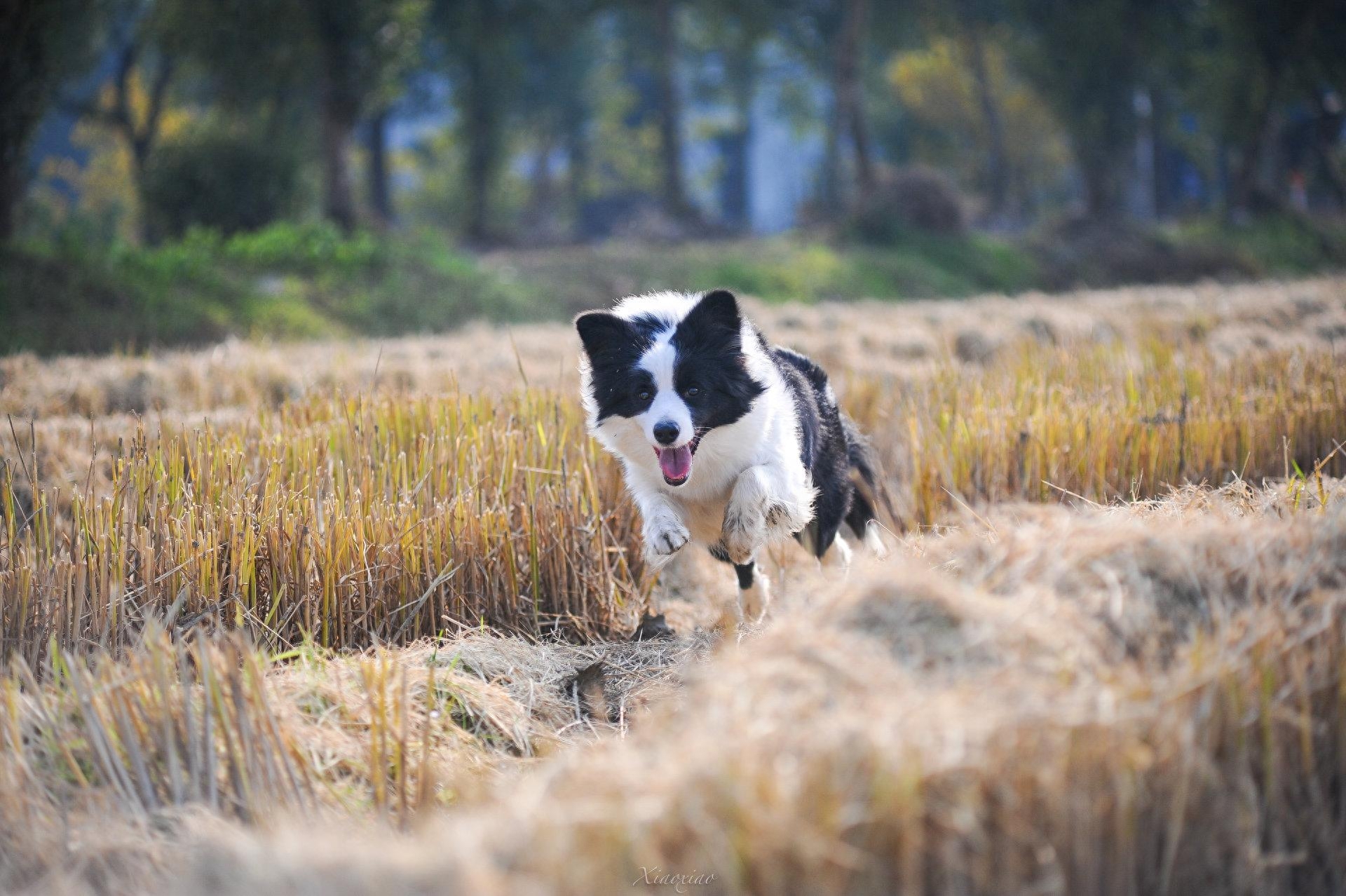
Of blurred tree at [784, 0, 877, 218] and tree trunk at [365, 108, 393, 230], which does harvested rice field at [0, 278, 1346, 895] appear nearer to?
blurred tree at [784, 0, 877, 218]

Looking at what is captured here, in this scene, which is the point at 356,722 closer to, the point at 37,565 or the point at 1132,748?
the point at 37,565

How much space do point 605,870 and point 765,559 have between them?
4080 millimetres

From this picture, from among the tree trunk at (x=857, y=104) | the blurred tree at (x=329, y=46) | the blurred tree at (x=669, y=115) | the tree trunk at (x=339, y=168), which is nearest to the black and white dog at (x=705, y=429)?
the blurred tree at (x=329, y=46)

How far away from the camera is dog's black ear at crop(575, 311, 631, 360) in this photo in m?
4.41

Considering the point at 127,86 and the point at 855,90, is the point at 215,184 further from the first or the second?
the point at 855,90

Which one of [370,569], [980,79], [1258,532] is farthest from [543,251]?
[1258,532]

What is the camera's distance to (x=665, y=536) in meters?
4.10

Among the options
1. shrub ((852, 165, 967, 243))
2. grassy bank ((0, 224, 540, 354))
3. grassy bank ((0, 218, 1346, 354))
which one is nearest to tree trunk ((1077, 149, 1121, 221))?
grassy bank ((0, 218, 1346, 354))

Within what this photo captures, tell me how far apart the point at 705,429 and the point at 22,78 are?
1321 cm

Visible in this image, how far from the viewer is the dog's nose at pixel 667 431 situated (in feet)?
13.4

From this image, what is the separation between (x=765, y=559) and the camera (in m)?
5.78

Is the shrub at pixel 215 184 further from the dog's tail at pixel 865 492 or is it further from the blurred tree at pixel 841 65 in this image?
the dog's tail at pixel 865 492

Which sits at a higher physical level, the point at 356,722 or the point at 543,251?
the point at 543,251

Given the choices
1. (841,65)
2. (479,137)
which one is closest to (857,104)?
(841,65)
